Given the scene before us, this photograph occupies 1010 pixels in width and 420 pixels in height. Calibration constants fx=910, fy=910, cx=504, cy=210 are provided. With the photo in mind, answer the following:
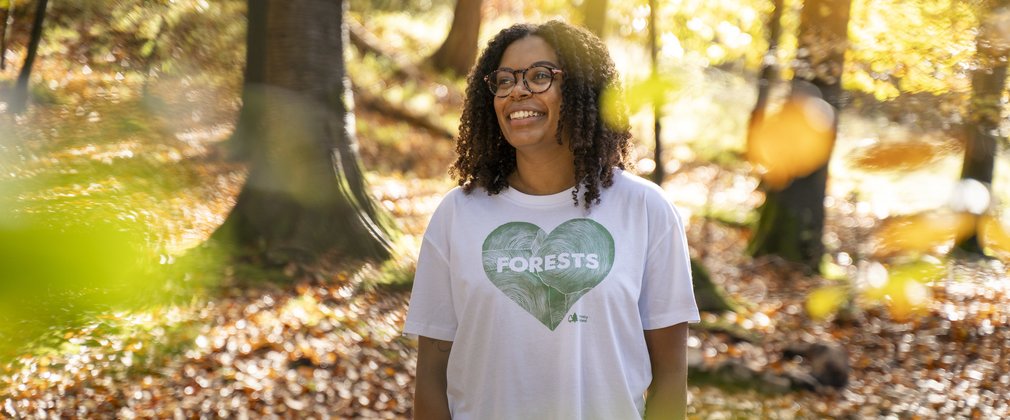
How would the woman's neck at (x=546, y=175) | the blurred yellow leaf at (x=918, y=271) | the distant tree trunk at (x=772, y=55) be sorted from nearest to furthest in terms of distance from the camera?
the blurred yellow leaf at (x=918, y=271), the woman's neck at (x=546, y=175), the distant tree trunk at (x=772, y=55)

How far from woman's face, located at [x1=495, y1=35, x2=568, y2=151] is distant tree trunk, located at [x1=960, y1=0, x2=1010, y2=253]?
1.07 metres

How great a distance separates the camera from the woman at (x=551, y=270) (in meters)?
Result: 2.39

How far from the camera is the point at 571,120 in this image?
8.55 feet

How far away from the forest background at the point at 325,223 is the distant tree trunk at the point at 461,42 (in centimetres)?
834

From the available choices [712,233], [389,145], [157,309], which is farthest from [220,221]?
[712,233]

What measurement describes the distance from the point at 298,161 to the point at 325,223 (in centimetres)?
60

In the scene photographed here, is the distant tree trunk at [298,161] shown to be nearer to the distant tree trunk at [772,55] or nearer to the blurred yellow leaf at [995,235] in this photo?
the distant tree trunk at [772,55]

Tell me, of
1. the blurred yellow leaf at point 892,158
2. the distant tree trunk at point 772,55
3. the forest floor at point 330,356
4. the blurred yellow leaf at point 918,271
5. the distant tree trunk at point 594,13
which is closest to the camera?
the blurred yellow leaf at point 892,158

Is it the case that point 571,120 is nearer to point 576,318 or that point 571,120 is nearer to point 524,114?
point 524,114

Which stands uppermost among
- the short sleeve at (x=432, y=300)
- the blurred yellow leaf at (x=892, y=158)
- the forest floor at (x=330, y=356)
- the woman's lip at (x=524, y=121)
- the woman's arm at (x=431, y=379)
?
the blurred yellow leaf at (x=892, y=158)

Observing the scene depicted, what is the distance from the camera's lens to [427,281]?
2574mm

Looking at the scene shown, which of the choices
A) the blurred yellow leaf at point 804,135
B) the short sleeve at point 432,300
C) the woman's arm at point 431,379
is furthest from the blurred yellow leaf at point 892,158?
the woman's arm at point 431,379

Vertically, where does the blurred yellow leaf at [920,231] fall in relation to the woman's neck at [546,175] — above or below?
above

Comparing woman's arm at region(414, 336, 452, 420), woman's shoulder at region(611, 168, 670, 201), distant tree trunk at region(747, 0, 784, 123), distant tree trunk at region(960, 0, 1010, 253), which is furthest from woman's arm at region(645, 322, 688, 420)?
distant tree trunk at region(747, 0, 784, 123)
